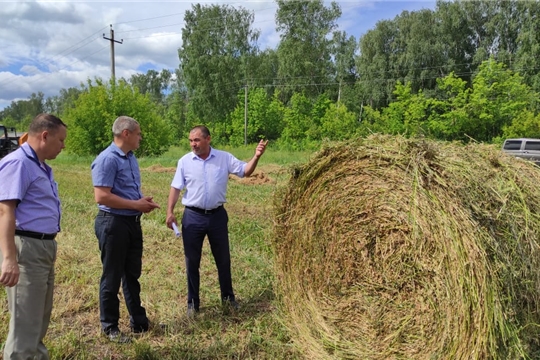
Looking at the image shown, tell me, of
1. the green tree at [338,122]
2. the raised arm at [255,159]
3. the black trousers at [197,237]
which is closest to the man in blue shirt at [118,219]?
the black trousers at [197,237]

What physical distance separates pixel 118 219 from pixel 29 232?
32.2 inches

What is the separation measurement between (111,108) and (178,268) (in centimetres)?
2213

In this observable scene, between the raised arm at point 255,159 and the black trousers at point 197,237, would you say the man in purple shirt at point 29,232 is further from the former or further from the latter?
the raised arm at point 255,159

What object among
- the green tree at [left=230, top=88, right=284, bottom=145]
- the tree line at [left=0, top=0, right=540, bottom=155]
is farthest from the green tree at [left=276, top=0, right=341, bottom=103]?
the green tree at [left=230, top=88, right=284, bottom=145]

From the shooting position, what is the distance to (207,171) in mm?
4016

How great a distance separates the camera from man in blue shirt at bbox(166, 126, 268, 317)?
3.96m

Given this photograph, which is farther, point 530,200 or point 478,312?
point 530,200

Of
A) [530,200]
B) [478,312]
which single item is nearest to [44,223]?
[478,312]

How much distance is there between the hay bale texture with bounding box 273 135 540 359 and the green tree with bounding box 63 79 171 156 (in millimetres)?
23203

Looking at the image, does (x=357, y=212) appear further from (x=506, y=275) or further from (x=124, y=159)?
(x=124, y=159)

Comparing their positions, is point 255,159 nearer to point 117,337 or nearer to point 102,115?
point 117,337

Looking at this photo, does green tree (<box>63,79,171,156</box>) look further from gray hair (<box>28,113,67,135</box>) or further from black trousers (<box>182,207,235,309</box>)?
gray hair (<box>28,113,67,135</box>)

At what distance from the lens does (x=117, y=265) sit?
11.4ft

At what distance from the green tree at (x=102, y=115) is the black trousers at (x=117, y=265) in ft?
73.4
